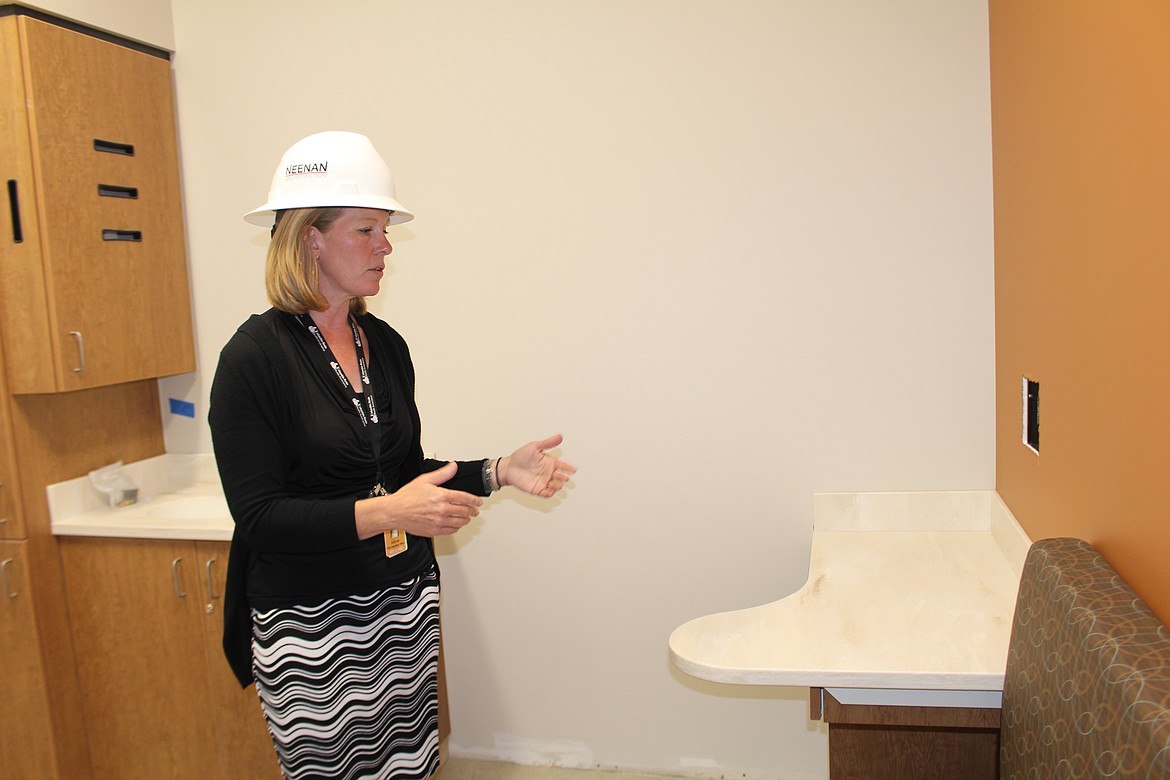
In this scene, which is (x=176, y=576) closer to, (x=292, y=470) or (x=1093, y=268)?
(x=292, y=470)

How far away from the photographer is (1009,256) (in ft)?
7.16

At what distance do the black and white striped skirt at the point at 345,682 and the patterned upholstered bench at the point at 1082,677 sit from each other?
1.15m

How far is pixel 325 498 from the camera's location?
175cm

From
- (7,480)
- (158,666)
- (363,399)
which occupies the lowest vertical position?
(158,666)

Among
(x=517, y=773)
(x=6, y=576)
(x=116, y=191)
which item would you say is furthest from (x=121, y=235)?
(x=517, y=773)

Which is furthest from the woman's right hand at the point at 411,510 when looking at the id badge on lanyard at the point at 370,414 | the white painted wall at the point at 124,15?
the white painted wall at the point at 124,15

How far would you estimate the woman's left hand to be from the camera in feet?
6.49

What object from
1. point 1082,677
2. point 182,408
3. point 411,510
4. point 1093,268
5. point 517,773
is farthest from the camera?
point 182,408

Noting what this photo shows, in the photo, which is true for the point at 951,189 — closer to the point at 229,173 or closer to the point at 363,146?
the point at 363,146

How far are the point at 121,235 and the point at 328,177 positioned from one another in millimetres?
1447

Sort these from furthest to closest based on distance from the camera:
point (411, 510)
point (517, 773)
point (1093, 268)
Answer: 1. point (517, 773)
2. point (411, 510)
3. point (1093, 268)

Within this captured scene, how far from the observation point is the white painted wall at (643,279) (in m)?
2.47

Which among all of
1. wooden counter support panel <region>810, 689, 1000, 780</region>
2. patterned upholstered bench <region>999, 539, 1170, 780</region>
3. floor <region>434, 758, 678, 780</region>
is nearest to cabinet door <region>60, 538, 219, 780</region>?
floor <region>434, 758, 678, 780</region>

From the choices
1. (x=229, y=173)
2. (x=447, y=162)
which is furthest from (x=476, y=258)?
(x=229, y=173)
